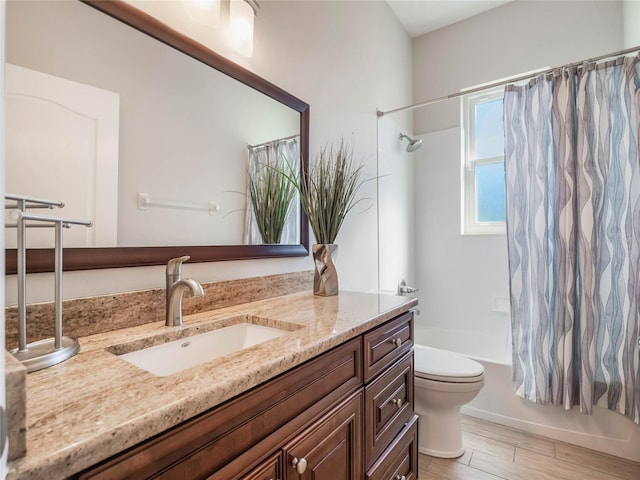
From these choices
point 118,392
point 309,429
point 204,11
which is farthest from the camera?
point 204,11

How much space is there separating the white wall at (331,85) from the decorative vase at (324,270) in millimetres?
143

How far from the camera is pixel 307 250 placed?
1.59 meters

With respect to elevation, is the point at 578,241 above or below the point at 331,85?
below

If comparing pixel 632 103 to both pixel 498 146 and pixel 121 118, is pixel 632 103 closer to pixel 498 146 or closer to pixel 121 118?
pixel 498 146

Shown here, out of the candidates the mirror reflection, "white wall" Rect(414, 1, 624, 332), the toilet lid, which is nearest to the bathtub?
the toilet lid

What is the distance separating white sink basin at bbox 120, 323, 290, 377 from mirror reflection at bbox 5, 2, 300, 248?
1.04 ft

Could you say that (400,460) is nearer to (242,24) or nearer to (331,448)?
(331,448)

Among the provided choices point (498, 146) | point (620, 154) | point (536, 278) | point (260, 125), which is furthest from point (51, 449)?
point (498, 146)

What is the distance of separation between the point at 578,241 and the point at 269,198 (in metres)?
1.69

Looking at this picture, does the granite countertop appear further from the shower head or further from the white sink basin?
the shower head

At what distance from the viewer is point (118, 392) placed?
52cm

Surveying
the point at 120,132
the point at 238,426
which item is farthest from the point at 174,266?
the point at 238,426

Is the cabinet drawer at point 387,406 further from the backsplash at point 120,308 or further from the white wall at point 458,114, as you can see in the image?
the white wall at point 458,114

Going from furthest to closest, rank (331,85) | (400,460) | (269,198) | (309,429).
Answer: (331,85)
(269,198)
(400,460)
(309,429)
